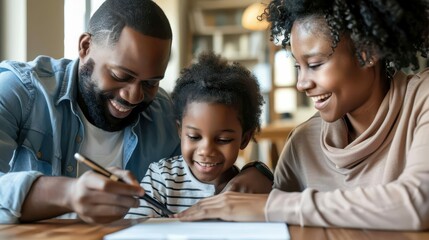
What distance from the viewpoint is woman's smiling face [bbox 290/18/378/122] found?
1.10 metres

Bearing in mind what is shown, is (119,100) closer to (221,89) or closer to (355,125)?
(221,89)

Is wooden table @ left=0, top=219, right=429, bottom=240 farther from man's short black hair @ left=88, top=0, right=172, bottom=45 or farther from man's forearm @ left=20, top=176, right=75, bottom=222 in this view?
man's short black hair @ left=88, top=0, right=172, bottom=45

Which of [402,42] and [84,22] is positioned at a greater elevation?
[84,22]

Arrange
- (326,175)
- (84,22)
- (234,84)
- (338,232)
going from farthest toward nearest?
1. (84,22)
2. (234,84)
3. (326,175)
4. (338,232)

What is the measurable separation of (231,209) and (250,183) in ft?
0.98

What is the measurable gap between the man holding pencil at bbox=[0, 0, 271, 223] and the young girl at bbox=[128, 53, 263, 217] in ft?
0.28

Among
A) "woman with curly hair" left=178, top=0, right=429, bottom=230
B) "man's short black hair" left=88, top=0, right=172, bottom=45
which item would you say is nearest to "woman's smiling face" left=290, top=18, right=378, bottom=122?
"woman with curly hair" left=178, top=0, right=429, bottom=230

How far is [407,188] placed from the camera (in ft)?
2.86

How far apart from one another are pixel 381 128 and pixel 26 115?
2.77 ft

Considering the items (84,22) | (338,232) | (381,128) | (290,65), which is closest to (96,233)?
(338,232)

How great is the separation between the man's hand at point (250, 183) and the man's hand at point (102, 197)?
1.17 feet

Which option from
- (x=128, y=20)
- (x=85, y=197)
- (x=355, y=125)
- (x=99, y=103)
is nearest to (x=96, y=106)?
(x=99, y=103)

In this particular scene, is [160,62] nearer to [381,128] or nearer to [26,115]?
[26,115]

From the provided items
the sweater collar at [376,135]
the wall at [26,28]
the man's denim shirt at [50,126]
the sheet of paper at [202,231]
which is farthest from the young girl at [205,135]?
the wall at [26,28]
